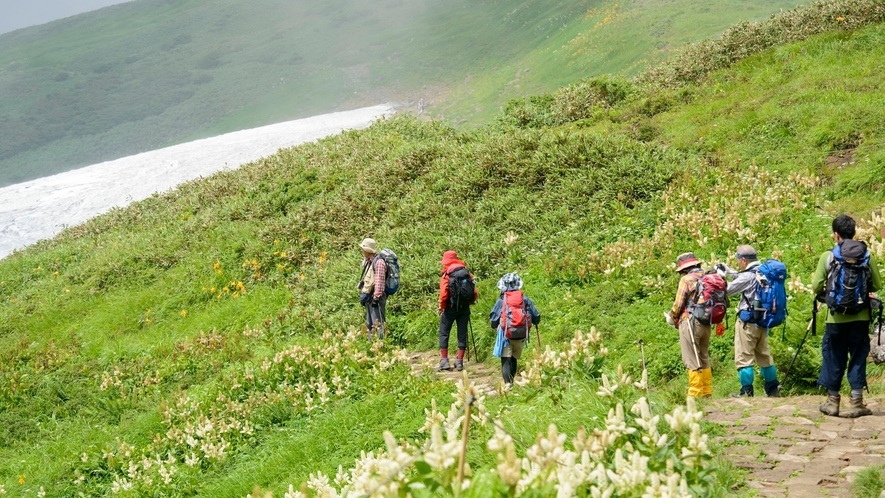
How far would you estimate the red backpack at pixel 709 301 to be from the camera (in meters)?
7.90

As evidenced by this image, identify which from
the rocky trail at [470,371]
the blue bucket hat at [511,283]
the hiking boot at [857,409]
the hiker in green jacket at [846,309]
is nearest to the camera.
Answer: the hiking boot at [857,409]

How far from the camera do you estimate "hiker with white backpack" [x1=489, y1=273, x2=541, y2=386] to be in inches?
360

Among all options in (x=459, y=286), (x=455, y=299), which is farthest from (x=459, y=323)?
(x=459, y=286)

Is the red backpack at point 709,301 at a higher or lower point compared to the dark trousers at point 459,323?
higher

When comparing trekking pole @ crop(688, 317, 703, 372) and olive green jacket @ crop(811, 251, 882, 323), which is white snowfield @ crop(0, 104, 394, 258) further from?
olive green jacket @ crop(811, 251, 882, 323)

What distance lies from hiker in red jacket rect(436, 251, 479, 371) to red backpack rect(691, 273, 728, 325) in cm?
381

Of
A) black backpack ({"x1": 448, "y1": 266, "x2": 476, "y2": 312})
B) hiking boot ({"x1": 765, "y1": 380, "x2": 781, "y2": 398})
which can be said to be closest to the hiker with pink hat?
hiking boot ({"x1": 765, "y1": 380, "x2": 781, "y2": 398})

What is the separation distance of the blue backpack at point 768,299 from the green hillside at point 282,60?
22.0 m

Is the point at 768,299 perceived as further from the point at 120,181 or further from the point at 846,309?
the point at 120,181

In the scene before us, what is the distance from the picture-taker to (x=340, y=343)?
1241cm

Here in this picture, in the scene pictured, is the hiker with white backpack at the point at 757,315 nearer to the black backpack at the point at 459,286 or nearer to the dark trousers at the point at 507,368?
the dark trousers at the point at 507,368

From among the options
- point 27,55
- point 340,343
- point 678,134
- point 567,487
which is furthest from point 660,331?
point 27,55

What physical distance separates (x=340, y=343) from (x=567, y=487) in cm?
945

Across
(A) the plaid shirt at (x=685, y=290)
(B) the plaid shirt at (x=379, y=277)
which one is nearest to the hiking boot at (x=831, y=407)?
(A) the plaid shirt at (x=685, y=290)
